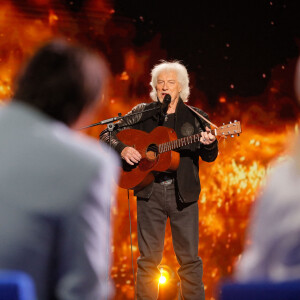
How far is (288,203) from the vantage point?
0.92 meters

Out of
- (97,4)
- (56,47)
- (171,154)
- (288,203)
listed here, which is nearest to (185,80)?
(171,154)

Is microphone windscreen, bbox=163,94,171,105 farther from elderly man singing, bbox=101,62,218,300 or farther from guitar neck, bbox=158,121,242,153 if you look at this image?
guitar neck, bbox=158,121,242,153

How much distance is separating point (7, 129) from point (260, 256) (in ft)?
2.10

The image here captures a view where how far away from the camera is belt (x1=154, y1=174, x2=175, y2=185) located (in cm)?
348

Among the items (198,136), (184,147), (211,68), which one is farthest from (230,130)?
(211,68)

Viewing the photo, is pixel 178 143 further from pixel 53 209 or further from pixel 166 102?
pixel 53 209

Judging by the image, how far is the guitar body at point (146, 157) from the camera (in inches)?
136

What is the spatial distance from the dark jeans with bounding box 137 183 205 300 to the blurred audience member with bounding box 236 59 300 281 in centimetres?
247

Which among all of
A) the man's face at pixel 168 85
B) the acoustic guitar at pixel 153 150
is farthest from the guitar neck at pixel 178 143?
the man's face at pixel 168 85

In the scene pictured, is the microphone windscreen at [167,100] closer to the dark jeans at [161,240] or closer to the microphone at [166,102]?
the microphone at [166,102]

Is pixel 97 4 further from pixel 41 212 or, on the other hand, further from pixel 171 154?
pixel 41 212

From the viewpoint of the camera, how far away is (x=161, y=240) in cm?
351

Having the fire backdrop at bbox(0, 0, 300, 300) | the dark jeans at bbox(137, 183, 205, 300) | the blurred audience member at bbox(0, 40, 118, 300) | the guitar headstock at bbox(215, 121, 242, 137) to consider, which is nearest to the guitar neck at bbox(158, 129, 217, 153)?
the guitar headstock at bbox(215, 121, 242, 137)

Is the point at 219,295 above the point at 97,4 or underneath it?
underneath
